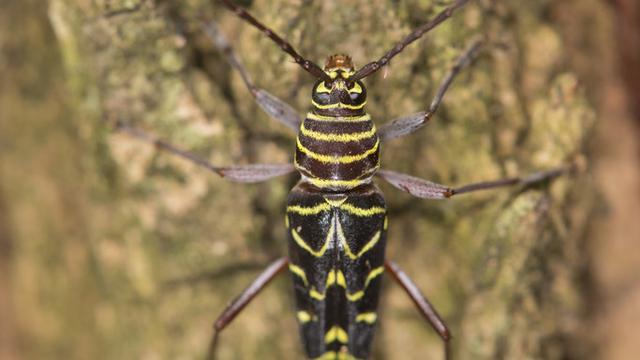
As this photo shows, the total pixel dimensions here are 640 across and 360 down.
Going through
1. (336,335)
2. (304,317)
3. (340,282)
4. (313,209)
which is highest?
(313,209)

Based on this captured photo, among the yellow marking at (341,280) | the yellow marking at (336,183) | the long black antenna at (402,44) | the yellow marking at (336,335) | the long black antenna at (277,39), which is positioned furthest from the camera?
the yellow marking at (336,335)

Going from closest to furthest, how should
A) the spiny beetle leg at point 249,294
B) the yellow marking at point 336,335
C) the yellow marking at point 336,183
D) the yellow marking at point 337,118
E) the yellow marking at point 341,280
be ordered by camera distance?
the yellow marking at point 337,118 → the yellow marking at point 336,183 → the yellow marking at point 341,280 → the yellow marking at point 336,335 → the spiny beetle leg at point 249,294

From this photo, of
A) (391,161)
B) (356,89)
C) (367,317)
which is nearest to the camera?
(356,89)

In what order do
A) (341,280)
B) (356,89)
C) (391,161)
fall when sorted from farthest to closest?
(391,161) < (341,280) < (356,89)

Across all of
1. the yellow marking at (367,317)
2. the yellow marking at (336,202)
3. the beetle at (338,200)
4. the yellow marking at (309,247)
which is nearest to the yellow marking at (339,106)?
the beetle at (338,200)

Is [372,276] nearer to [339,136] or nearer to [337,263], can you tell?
[337,263]

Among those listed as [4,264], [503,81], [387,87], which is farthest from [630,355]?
[4,264]

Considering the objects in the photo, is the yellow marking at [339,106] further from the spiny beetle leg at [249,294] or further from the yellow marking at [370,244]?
the spiny beetle leg at [249,294]

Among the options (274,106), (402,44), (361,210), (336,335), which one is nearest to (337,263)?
(361,210)

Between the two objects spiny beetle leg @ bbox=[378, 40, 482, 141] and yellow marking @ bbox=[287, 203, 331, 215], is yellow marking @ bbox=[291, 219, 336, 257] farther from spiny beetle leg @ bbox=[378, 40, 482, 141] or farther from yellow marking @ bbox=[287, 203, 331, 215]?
spiny beetle leg @ bbox=[378, 40, 482, 141]

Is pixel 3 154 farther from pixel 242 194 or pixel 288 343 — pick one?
pixel 288 343
